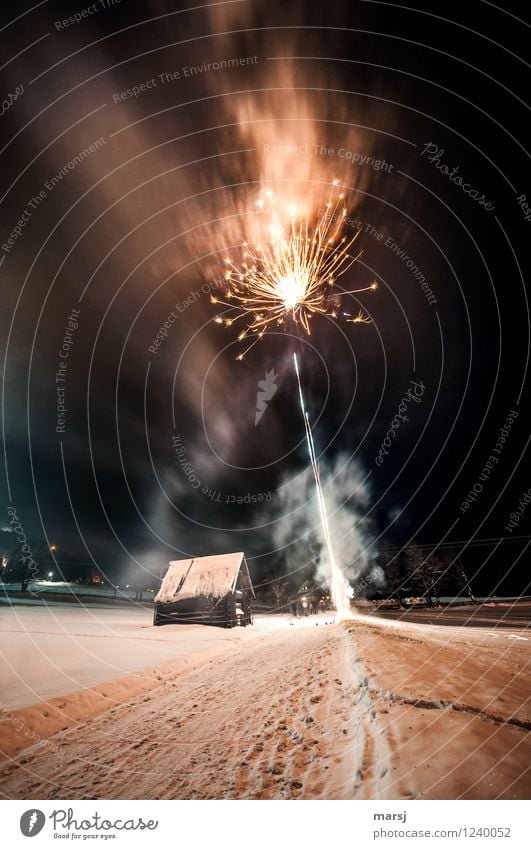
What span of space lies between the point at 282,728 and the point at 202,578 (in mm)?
21489

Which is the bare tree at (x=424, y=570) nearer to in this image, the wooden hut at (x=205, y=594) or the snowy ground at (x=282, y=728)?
the wooden hut at (x=205, y=594)

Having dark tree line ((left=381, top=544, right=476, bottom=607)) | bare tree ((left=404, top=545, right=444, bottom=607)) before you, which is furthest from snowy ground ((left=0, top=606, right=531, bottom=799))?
bare tree ((left=404, top=545, right=444, bottom=607))

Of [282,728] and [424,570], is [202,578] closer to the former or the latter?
[282,728]

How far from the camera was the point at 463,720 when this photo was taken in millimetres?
5078

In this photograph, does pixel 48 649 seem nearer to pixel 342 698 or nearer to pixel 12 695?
pixel 12 695

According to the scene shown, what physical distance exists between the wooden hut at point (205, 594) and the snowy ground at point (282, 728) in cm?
1246

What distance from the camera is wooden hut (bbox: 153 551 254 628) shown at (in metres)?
24.1

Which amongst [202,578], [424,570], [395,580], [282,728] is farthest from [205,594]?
[395,580]

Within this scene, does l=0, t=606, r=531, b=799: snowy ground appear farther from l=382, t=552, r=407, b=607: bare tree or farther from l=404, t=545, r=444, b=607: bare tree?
l=382, t=552, r=407, b=607: bare tree

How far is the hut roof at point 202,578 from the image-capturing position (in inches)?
967

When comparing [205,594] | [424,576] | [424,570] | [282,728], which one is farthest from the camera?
[424,570]

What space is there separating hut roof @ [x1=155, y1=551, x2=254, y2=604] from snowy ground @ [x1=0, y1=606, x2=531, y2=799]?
41.1 feet

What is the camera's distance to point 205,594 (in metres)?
24.6
